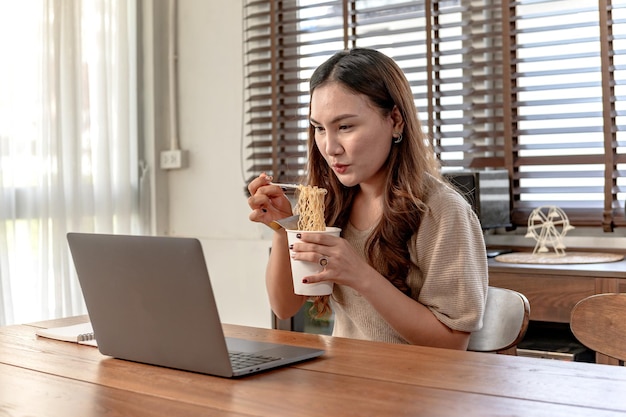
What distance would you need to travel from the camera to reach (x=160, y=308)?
134cm

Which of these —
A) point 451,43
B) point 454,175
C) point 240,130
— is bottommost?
point 454,175

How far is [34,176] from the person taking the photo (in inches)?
143

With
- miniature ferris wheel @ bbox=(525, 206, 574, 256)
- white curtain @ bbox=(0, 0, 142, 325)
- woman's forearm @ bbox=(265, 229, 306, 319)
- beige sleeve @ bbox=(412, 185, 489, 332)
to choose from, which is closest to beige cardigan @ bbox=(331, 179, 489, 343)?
beige sleeve @ bbox=(412, 185, 489, 332)

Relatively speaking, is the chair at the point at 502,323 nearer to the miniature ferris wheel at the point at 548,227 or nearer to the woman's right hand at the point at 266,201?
the woman's right hand at the point at 266,201

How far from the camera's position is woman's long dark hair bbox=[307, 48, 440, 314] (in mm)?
1766

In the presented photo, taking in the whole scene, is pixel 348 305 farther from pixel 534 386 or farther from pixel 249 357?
pixel 534 386

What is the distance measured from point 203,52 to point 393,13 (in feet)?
3.51

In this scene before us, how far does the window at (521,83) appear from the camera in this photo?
9.92 ft

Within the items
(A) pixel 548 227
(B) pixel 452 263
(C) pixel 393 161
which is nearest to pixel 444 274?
(B) pixel 452 263

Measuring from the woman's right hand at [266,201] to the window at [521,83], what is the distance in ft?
5.40

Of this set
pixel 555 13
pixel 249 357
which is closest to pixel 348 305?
pixel 249 357

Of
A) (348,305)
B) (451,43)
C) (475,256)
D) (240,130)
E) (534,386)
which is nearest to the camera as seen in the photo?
(534,386)

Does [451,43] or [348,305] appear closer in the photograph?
[348,305]

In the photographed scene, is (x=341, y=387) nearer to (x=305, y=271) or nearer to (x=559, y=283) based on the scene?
(x=305, y=271)
